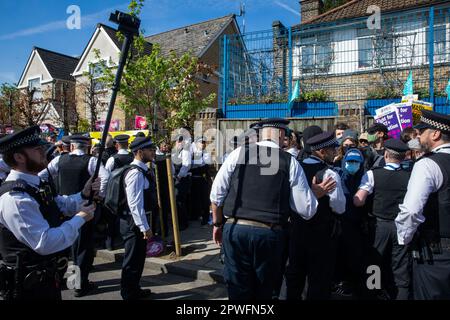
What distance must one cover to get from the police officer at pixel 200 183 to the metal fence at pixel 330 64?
2279 millimetres

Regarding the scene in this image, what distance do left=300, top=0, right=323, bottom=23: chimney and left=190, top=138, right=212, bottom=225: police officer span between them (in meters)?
12.3

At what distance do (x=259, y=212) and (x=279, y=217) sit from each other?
18 centimetres

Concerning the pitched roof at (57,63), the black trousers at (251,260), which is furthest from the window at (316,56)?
the pitched roof at (57,63)

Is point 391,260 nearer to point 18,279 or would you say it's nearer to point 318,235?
point 318,235

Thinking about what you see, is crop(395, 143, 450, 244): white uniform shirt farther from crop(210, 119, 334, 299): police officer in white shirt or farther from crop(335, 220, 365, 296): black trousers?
crop(335, 220, 365, 296): black trousers

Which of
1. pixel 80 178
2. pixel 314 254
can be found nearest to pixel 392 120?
pixel 314 254

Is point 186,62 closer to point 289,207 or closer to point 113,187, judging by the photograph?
point 113,187

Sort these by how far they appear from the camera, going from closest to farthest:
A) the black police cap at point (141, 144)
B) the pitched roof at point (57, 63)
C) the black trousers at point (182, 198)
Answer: the black police cap at point (141, 144), the black trousers at point (182, 198), the pitched roof at point (57, 63)

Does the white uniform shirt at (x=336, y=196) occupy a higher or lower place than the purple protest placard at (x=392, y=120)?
lower

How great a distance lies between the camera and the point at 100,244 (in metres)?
6.62

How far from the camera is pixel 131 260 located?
13.8 feet

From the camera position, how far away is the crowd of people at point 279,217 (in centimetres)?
251

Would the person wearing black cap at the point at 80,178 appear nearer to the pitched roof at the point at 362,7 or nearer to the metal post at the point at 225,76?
the metal post at the point at 225,76
